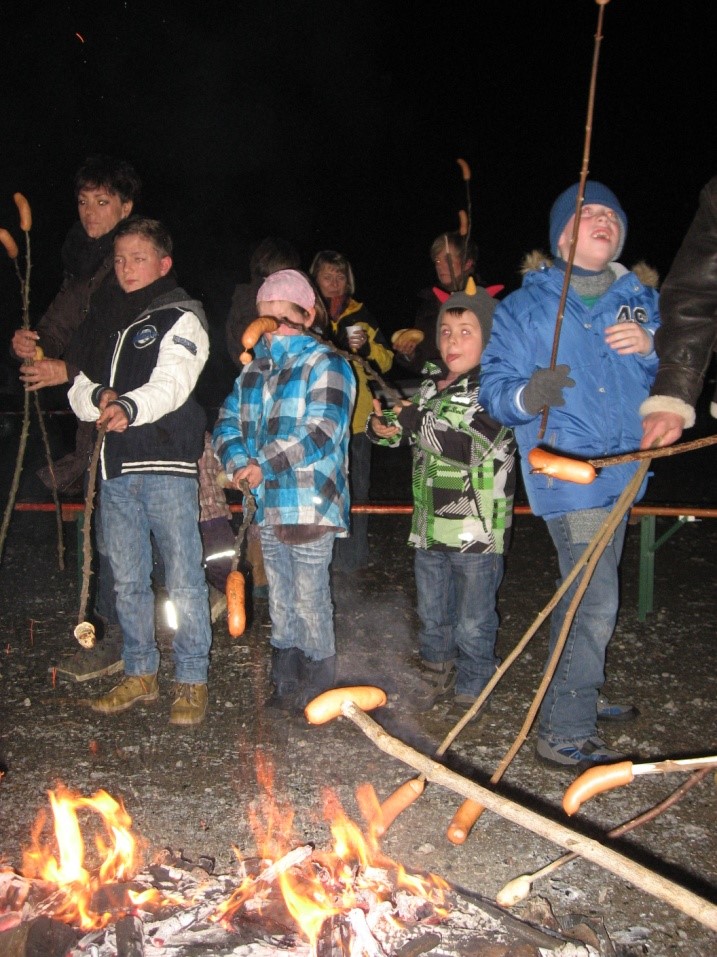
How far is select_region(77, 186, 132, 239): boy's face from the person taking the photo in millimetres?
4172

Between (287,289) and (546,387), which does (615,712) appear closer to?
(546,387)

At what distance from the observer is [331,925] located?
2125 mm

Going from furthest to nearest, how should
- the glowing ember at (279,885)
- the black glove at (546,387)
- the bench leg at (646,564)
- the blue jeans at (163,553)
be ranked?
the bench leg at (646,564), the blue jeans at (163,553), the black glove at (546,387), the glowing ember at (279,885)

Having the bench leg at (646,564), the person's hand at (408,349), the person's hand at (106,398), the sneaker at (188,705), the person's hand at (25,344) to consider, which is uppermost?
the person's hand at (408,349)

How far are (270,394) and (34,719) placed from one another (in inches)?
82.0

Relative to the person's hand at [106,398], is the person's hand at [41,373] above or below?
above

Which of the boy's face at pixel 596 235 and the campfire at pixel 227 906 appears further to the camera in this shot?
the boy's face at pixel 596 235

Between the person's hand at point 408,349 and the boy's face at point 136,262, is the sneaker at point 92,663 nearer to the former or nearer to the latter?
the boy's face at point 136,262

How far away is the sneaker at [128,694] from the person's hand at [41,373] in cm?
162

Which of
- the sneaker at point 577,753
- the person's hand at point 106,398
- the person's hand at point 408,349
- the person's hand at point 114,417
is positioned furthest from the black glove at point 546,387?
the person's hand at point 408,349

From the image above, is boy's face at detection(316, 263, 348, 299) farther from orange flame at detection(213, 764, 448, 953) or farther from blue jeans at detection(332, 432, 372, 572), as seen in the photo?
orange flame at detection(213, 764, 448, 953)

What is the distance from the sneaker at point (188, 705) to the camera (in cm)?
385

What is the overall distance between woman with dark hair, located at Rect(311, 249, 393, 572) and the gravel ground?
49 cm

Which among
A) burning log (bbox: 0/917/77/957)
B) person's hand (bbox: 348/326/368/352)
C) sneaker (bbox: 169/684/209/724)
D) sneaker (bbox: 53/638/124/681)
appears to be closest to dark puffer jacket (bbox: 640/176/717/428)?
burning log (bbox: 0/917/77/957)
